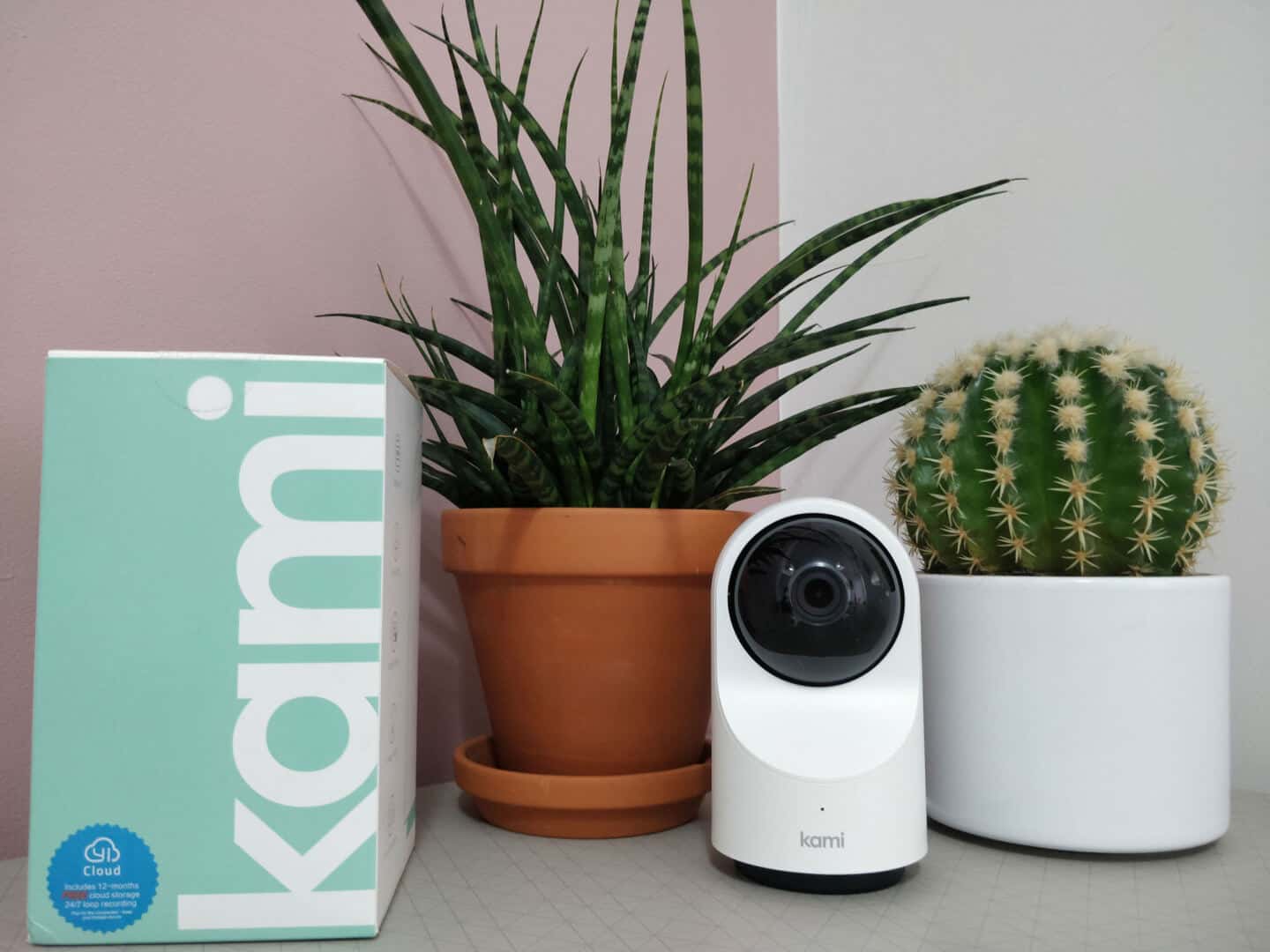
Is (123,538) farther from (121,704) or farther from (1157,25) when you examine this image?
(1157,25)

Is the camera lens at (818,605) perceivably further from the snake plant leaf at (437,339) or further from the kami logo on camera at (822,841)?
the snake plant leaf at (437,339)

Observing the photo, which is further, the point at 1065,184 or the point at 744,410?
the point at 1065,184

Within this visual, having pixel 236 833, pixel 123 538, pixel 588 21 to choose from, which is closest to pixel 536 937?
pixel 236 833

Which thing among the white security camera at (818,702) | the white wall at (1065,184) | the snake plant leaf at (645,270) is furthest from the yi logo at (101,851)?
the white wall at (1065,184)

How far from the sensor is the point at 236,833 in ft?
1.39

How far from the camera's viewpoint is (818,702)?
1.63 ft

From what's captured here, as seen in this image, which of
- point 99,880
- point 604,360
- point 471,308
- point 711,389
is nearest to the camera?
point 99,880

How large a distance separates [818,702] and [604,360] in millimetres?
263

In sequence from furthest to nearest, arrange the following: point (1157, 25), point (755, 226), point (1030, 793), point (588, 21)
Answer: point (755, 226), point (588, 21), point (1157, 25), point (1030, 793)

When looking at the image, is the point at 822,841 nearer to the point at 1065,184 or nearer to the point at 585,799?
the point at 585,799

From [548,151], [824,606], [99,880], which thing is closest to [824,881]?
[824,606]

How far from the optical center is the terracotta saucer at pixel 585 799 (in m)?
0.57

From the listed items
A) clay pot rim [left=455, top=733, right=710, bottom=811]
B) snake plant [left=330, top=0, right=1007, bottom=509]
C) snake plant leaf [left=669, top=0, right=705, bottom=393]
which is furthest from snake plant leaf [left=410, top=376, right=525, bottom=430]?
clay pot rim [left=455, top=733, right=710, bottom=811]

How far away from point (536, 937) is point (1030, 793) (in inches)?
11.7
